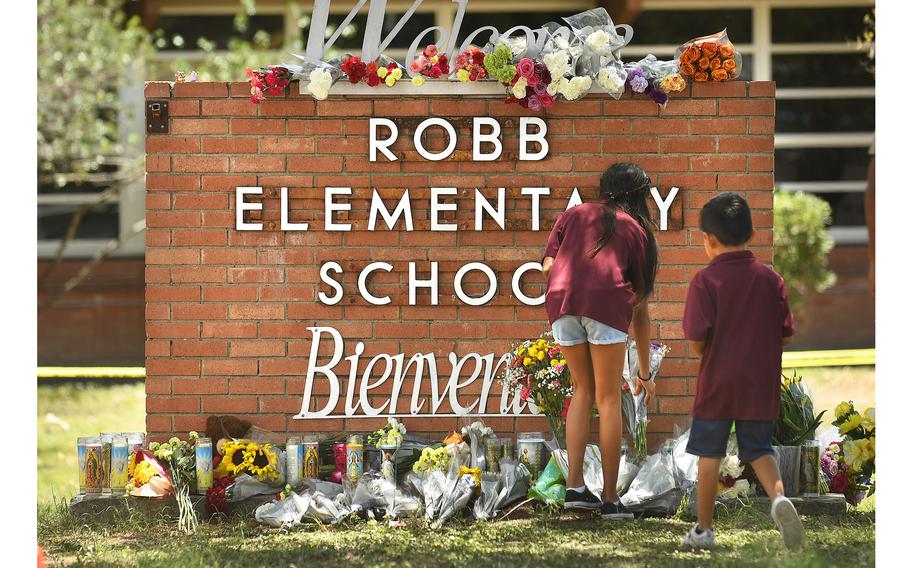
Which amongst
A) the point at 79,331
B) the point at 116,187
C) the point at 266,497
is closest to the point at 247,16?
the point at 116,187

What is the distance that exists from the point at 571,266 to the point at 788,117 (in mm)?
8761

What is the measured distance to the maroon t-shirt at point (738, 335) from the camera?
4.21 metres

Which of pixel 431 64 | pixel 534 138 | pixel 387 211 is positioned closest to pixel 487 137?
pixel 534 138

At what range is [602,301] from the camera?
4703 mm

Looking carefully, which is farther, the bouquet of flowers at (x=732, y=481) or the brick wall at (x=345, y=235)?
the brick wall at (x=345, y=235)

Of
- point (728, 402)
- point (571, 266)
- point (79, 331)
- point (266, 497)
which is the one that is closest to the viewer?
point (728, 402)

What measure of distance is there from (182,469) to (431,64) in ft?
7.94

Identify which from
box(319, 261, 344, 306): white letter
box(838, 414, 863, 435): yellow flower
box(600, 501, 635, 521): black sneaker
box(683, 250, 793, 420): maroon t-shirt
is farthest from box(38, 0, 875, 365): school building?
box(683, 250, 793, 420): maroon t-shirt

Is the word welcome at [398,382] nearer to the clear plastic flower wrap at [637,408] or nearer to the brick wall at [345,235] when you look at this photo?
the brick wall at [345,235]

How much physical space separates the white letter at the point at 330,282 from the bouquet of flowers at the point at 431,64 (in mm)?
1113

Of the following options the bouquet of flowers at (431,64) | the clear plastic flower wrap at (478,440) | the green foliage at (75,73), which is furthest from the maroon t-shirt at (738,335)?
the green foliage at (75,73)

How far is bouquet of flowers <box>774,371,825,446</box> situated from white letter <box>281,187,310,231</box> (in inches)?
103

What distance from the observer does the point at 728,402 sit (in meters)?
4.22

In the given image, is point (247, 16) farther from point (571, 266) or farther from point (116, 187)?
point (571, 266)
